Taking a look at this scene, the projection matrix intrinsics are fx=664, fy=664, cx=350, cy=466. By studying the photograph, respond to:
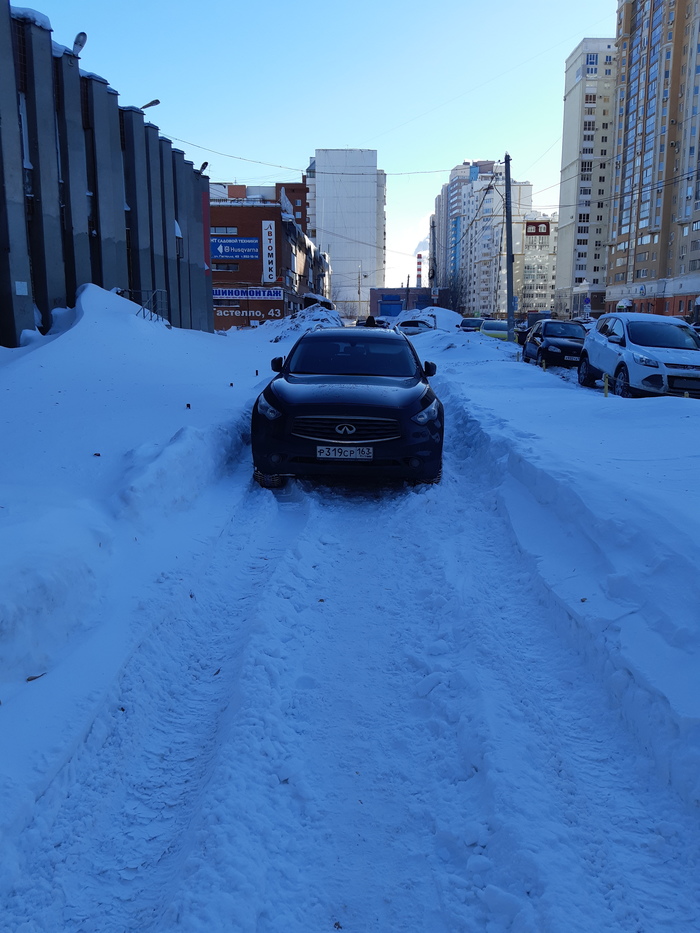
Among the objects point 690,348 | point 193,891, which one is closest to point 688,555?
point 193,891

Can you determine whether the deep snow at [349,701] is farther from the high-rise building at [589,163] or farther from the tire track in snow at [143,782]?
the high-rise building at [589,163]

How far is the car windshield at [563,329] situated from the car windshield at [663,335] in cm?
776

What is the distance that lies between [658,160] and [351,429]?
268 feet

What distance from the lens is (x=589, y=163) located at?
111 meters

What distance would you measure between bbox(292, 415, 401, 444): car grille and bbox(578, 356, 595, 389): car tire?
1068 centimetres

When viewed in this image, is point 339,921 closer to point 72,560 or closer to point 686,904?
point 686,904

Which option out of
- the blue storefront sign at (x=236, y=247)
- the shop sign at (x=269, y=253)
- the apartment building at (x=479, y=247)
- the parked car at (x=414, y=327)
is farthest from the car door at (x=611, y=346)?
the apartment building at (x=479, y=247)

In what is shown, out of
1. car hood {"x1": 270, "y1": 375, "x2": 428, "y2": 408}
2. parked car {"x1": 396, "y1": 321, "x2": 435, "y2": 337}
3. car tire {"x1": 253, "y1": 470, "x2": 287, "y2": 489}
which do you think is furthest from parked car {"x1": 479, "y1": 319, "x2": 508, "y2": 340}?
car tire {"x1": 253, "y1": 470, "x2": 287, "y2": 489}

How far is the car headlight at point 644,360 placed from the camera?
493 inches

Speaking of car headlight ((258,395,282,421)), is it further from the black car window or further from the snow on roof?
the snow on roof

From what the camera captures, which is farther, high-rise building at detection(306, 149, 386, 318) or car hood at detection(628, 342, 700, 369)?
high-rise building at detection(306, 149, 386, 318)

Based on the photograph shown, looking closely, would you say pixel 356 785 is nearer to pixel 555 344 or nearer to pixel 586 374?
pixel 586 374

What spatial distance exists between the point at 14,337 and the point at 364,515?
13.9 m

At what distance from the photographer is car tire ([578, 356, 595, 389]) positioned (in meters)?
15.5
